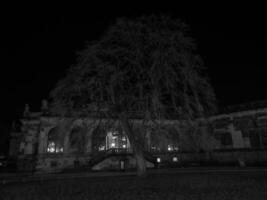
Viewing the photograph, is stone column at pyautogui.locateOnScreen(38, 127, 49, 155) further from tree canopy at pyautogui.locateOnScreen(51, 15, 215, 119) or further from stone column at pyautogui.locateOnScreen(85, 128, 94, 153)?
tree canopy at pyautogui.locateOnScreen(51, 15, 215, 119)

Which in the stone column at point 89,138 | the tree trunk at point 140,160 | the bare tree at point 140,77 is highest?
the bare tree at point 140,77

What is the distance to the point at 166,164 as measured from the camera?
38719mm

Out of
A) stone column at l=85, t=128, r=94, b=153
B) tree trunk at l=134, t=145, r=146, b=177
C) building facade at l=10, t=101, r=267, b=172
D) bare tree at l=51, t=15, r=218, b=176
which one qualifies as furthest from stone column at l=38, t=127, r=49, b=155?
tree trunk at l=134, t=145, r=146, b=177

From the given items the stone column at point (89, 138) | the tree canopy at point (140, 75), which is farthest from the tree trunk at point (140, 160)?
the stone column at point (89, 138)

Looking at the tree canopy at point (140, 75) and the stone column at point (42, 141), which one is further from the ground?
the tree canopy at point (140, 75)

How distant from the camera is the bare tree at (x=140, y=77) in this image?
1712 cm

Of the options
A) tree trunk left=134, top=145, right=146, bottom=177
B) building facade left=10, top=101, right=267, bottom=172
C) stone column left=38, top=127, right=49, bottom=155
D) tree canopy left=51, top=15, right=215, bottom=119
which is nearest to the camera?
tree canopy left=51, top=15, right=215, bottom=119

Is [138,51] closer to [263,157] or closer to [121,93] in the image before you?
[121,93]

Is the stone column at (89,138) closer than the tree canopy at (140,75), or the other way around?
the tree canopy at (140,75)

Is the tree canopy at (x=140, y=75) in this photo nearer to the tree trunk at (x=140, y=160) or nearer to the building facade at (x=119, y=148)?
the tree trunk at (x=140, y=160)

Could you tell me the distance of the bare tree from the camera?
1712cm

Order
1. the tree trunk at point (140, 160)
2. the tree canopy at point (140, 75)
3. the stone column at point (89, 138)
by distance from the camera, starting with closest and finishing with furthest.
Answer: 1. the tree canopy at point (140, 75)
2. the tree trunk at point (140, 160)
3. the stone column at point (89, 138)

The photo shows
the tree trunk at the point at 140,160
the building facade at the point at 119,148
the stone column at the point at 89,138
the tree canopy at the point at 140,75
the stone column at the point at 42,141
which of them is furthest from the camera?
the stone column at the point at 42,141

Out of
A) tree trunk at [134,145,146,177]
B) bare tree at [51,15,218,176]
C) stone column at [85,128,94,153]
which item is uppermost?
bare tree at [51,15,218,176]
